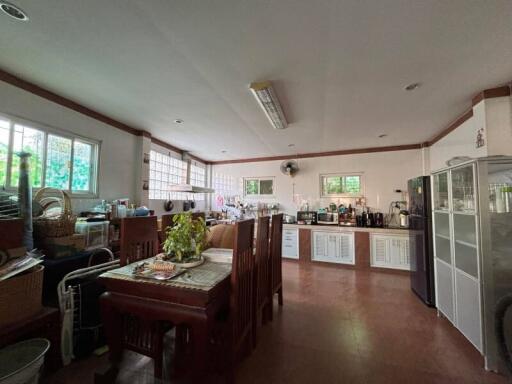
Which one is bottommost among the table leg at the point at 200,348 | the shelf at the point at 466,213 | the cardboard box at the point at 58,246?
the table leg at the point at 200,348

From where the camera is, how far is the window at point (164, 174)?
4199 mm

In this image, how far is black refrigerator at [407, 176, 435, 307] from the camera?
274cm

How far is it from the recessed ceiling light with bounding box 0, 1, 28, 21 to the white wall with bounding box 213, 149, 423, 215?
4728 mm

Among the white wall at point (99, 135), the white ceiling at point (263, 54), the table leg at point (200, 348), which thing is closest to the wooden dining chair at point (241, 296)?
the table leg at point (200, 348)

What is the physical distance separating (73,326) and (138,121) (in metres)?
2.74

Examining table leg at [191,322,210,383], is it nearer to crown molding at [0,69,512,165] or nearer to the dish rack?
the dish rack

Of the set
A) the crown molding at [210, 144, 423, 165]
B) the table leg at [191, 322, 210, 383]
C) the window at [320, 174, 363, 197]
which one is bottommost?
the table leg at [191, 322, 210, 383]

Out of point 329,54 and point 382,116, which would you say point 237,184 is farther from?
point 329,54

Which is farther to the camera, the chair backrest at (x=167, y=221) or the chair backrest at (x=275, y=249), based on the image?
the chair backrest at (x=275, y=249)

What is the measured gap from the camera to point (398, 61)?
183 cm

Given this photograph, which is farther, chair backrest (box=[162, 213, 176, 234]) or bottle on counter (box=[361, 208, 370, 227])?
bottle on counter (box=[361, 208, 370, 227])

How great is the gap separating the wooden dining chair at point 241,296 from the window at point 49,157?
2.38m

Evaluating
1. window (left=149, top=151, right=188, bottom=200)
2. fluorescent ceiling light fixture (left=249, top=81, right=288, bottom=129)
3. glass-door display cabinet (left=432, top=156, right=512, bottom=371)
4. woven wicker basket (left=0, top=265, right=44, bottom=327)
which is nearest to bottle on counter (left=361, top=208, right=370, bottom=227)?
glass-door display cabinet (left=432, top=156, right=512, bottom=371)

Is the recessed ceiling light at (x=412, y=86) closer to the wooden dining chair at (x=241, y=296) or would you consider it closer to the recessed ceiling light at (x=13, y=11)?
the wooden dining chair at (x=241, y=296)
